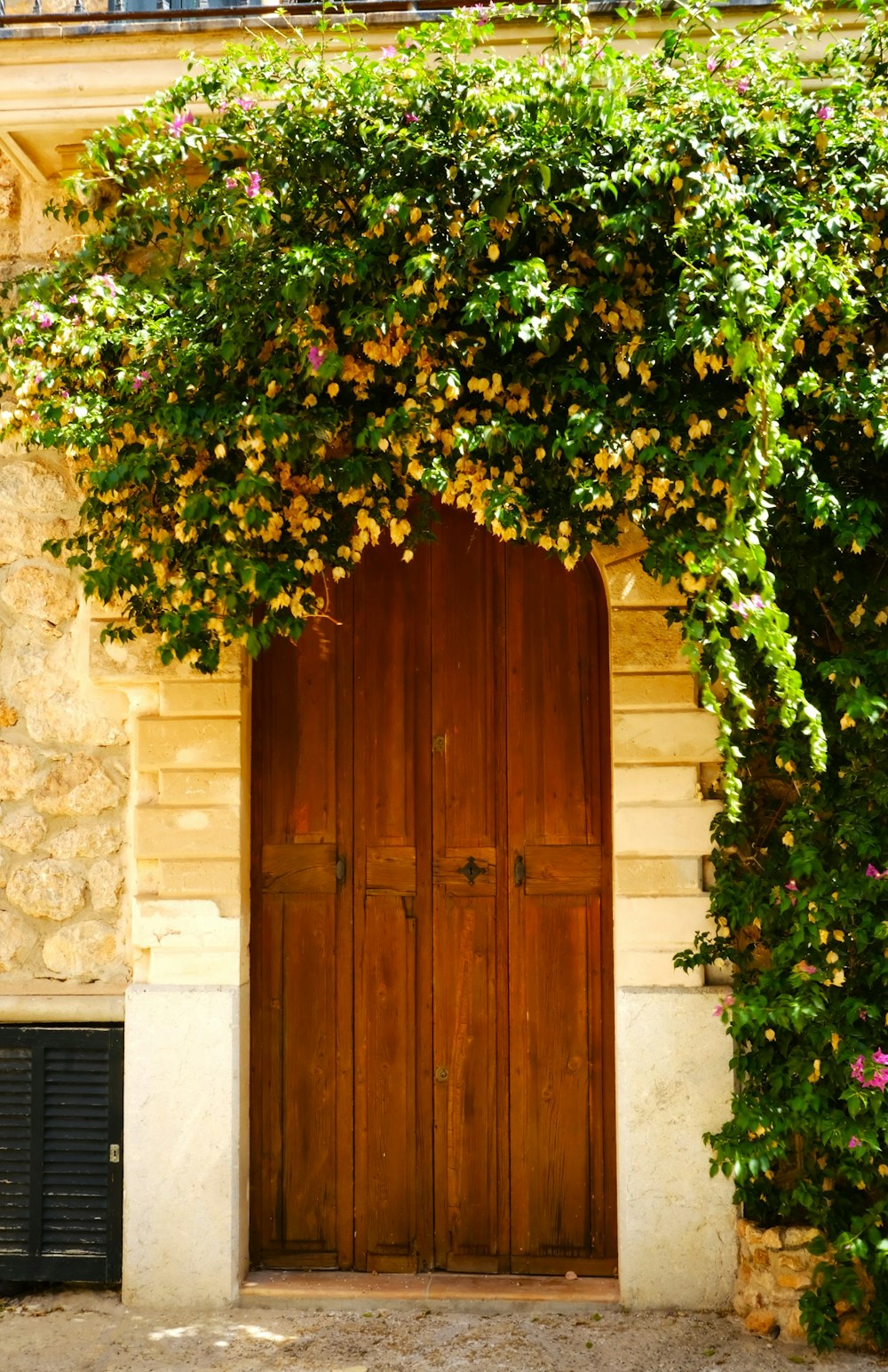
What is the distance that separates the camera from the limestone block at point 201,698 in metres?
4.18

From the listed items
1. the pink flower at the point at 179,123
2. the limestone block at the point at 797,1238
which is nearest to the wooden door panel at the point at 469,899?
the limestone block at the point at 797,1238

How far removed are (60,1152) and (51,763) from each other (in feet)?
4.36

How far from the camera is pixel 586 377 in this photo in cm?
346

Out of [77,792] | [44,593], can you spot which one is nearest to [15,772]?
[77,792]

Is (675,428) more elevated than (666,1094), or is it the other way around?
(675,428)

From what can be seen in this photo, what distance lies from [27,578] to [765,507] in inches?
100

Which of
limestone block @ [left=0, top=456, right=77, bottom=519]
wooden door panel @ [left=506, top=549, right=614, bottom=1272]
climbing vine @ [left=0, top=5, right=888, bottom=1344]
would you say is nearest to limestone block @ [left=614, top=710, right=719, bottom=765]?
climbing vine @ [left=0, top=5, right=888, bottom=1344]

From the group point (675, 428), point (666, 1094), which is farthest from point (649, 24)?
point (666, 1094)

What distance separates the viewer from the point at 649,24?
12.1 ft

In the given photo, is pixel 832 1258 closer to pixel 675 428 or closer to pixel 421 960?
pixel 421 960

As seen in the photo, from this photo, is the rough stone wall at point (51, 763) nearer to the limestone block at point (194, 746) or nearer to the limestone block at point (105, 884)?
the limestone block at point (105, 884)

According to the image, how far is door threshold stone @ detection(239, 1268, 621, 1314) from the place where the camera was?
157 inches

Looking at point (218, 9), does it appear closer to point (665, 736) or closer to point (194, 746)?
point (194, 746)

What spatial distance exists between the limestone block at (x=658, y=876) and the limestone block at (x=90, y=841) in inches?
68.6
